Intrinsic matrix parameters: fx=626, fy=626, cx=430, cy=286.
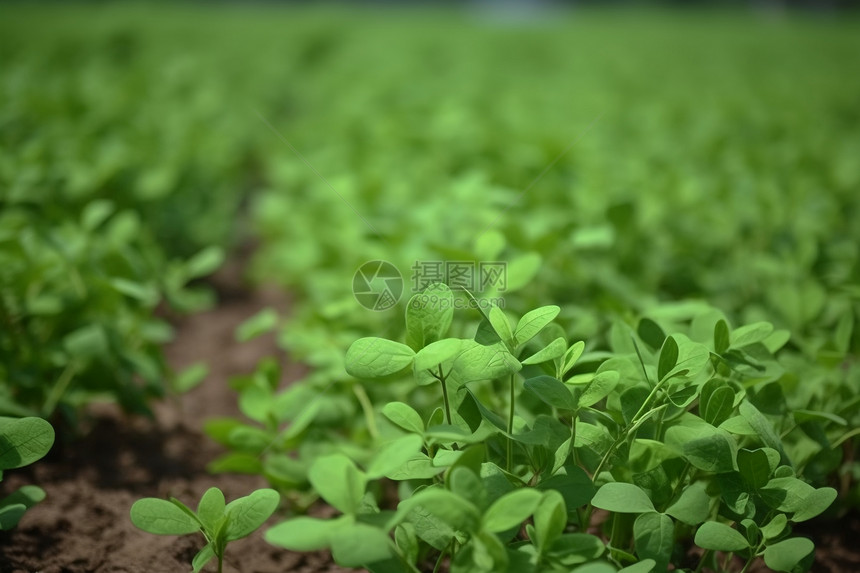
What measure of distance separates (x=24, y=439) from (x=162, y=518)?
218 millimetres

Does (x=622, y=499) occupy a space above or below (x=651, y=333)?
below

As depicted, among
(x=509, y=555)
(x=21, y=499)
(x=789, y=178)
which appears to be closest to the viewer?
(x=509, y=555)

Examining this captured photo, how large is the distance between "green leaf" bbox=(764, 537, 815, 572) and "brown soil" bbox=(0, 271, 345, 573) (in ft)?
2.03

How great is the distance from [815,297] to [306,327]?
107cm

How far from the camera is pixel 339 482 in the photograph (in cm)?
68

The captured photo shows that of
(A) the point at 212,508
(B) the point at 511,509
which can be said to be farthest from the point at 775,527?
(A) the point at 212,508

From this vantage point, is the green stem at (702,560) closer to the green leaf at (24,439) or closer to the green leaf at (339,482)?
the green leaf at (339,482)

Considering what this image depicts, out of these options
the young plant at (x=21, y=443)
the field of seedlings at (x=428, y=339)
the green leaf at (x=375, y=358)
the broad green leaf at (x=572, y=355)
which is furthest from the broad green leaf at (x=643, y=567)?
the young plant at (x=21, y=443)

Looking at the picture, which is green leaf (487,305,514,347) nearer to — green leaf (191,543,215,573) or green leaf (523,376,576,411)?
green leaf (523,376,576,411)

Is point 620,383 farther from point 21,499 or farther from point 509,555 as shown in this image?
point 21,499

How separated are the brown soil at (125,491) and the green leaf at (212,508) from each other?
0.18 meters

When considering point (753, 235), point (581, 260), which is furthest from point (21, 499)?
point (753, 235)

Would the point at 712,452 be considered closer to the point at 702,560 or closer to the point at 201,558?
the point at 702,560

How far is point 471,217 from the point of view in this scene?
4.90 ft
